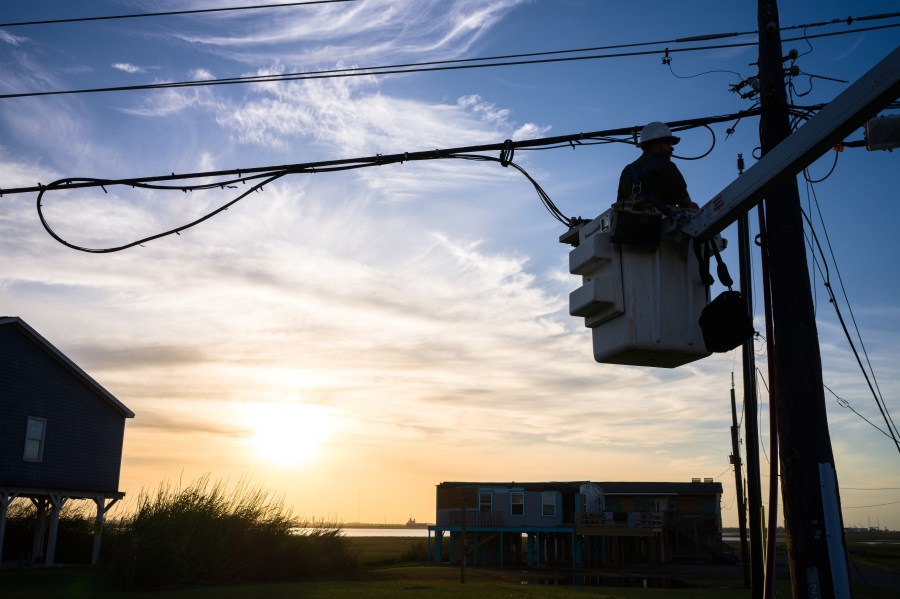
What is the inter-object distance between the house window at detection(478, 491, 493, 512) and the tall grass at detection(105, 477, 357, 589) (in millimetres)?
14430

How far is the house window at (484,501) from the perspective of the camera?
5175 cm

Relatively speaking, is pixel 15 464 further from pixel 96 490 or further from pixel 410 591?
pixel 410 591

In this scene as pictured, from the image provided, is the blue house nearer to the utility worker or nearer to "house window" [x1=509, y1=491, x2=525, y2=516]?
"house window" [x1=509, y1=491, x2=525, y2=516]

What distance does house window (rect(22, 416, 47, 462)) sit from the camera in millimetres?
32619

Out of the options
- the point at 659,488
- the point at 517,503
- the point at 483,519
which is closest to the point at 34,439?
the point at 483,519

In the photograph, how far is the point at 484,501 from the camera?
5200 cm

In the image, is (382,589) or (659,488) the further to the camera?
(659,488)

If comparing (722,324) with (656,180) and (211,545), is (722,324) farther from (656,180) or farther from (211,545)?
(211,545)

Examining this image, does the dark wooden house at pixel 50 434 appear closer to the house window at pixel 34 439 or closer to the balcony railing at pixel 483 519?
the house window at pixel 34 439

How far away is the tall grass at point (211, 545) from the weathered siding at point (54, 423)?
12.6 feet

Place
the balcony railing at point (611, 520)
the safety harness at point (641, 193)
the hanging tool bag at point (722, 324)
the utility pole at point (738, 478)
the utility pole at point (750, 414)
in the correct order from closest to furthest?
the hanging tool bag at point (722, 324)
the safety harness at point (641, 193)
the utility pole at point (750, 414)
the utility pole at point (738, 478)
the balcony railing at point (611, 520)

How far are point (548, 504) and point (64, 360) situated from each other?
30259 mm

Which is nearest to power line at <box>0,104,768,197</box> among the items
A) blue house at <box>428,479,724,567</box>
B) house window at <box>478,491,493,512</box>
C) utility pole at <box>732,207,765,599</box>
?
utility pole at <box>732,207,765,599</box>

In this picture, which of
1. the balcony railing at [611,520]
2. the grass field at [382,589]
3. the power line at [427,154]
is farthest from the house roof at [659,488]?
the power line at [427,154]
